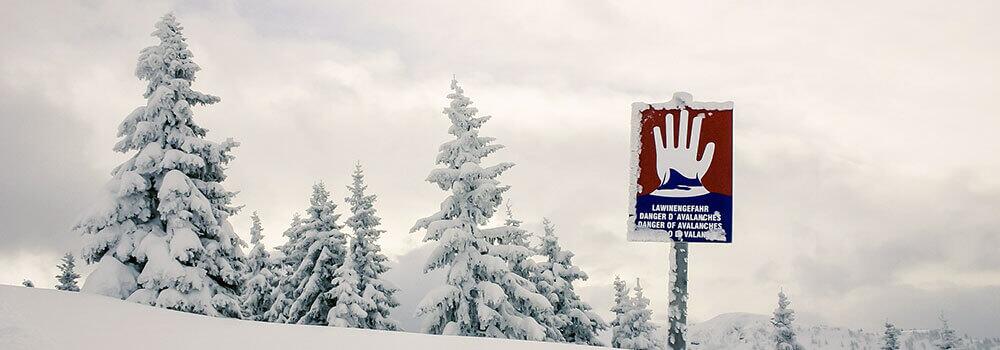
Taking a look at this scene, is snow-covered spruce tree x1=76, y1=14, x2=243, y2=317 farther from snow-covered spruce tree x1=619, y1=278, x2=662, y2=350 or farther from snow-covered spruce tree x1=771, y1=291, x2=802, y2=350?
snow-covered spruce tree x1=771, y1=291, x2=802, y2=350

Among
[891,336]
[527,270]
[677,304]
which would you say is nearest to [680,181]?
[677,304]

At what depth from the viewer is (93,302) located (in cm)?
1021

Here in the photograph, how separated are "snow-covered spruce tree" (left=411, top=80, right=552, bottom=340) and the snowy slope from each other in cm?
1417

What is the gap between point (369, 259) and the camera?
32750 mm

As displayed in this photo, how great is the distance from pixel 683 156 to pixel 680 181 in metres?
0.34

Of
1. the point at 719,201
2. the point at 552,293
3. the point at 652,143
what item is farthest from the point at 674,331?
the point at 552,293

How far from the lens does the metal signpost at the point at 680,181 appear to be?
9.28 m

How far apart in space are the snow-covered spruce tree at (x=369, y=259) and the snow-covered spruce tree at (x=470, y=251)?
699cm

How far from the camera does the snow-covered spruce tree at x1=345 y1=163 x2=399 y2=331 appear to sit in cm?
3189

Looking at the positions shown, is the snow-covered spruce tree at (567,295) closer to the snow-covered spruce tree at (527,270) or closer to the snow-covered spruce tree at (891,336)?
the snow-covered spruce tree at (527,270)

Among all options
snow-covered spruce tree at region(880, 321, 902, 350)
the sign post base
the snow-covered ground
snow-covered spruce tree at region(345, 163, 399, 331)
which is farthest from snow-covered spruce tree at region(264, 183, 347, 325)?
snow-covered spruce tree at region(880, 321, 902, 350)

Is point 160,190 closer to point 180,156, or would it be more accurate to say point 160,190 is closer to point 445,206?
point 180,156

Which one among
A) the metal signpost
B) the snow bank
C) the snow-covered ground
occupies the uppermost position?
the metal signpost

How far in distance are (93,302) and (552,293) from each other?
2434 cm
